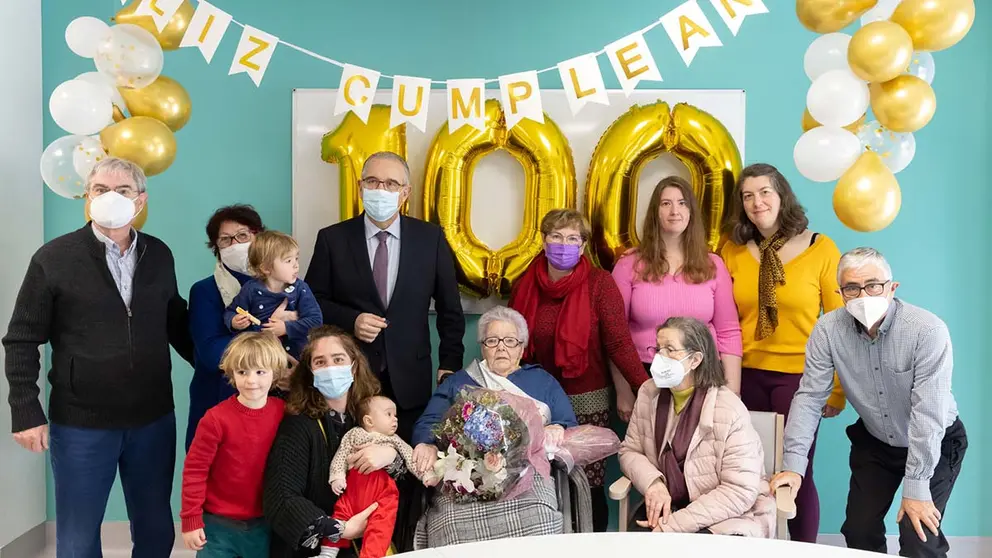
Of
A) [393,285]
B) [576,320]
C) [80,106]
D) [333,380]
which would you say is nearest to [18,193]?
[80,106]

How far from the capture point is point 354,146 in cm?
348

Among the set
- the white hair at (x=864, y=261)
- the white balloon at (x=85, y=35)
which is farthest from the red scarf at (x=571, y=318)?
the white balloon at (x=85, y=35)

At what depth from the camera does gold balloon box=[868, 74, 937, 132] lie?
8.89 ft

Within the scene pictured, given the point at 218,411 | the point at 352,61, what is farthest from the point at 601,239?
the point at 218,411

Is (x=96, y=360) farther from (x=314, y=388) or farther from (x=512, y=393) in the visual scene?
(x=512, y=393)

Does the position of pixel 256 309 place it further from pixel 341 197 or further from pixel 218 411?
pixel 341 197

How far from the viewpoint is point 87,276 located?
8.66ft

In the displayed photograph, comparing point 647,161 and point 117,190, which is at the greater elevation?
point 647,161

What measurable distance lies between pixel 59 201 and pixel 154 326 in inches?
51.3

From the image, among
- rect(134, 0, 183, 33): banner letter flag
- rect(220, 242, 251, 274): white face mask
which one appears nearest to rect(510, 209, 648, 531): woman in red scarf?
rect(220, 242, 251, 274): white face mask

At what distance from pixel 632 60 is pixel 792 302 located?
1.07 m

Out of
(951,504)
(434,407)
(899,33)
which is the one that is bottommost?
(951,504)

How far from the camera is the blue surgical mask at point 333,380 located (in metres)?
2.63

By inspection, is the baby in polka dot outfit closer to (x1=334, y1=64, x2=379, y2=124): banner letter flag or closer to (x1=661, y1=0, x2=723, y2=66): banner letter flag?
(x1=334, y1=64, x2=379, y2=124): banner letter flag
